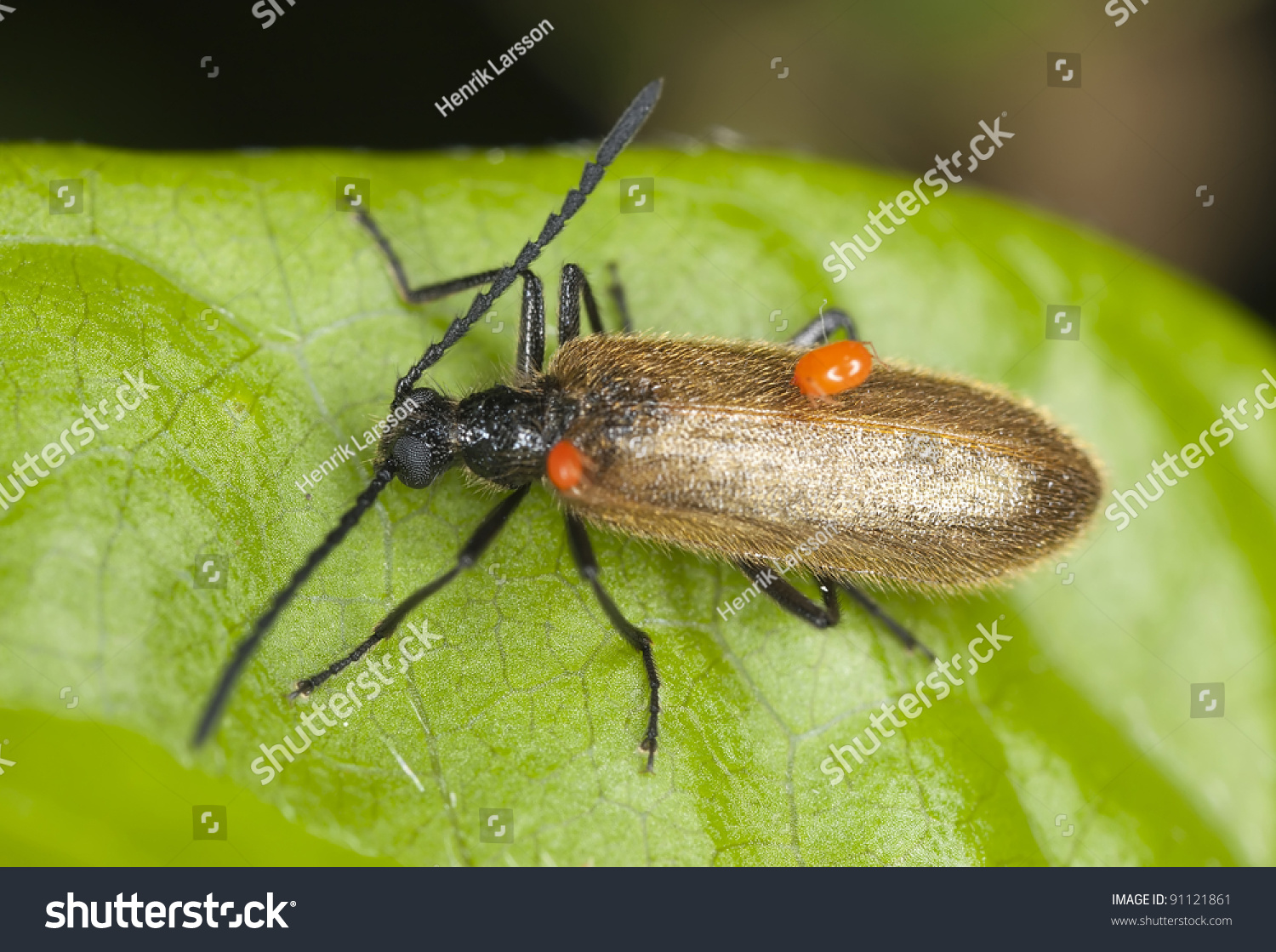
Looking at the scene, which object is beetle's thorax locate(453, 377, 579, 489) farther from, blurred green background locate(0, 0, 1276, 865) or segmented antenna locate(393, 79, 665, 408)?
blurred green background locate(0, 0, 1276, 865)

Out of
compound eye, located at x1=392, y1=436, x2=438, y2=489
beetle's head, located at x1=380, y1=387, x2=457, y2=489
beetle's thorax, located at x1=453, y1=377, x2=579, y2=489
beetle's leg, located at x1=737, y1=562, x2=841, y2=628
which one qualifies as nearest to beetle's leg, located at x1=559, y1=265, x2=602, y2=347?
beetle's thorax, located at x1=453, y1=377, x2=579, y2=489

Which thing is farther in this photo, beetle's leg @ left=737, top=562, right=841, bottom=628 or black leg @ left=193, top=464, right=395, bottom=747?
beetle's leg @ left=737, top=562, right=841, bottom=628

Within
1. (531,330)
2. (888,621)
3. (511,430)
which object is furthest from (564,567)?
(888,621)

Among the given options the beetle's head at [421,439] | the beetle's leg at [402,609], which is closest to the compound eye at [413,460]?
the beetle's head at [421,439]

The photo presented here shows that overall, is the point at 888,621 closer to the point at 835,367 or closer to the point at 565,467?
the point at 835,367

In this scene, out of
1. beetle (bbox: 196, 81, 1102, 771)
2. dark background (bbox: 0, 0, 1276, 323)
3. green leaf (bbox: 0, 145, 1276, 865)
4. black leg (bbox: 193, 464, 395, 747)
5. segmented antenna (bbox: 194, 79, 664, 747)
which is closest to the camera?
black leg (bbox: 193, 464, 395, 747)

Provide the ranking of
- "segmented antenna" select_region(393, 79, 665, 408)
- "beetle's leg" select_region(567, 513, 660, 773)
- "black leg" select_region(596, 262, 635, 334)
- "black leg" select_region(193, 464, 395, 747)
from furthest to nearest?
"black leg" select_region(596, 262, 635, 334) → "segmented antenna" select_region(393, 79, 665, 408) → "beetle's leg" select_region(567, 513, 660, 773) → "black leg" select_region(193, 464, 395, 747)
